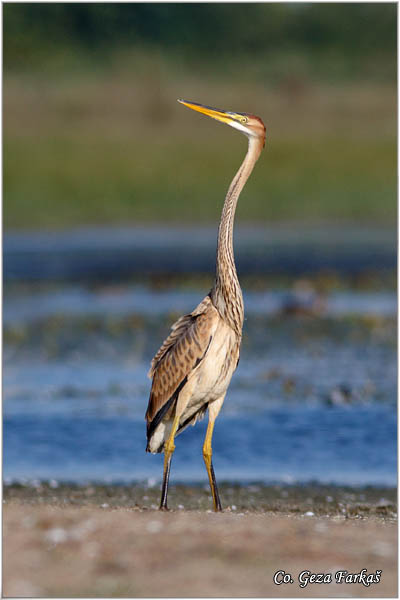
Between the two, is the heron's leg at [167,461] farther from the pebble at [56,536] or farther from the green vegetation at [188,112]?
the green vegetation at [188,112]

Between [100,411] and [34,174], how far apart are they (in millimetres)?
16762

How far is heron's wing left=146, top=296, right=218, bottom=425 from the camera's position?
19.0ft

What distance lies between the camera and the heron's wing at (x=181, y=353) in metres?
5.78

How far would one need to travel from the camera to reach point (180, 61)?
3481 centimetres

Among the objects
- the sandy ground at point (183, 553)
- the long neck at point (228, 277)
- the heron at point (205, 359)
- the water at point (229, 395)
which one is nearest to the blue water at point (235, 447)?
the water at point (229, 395)

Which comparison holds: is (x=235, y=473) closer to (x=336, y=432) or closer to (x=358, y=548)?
(x=336, y=432)

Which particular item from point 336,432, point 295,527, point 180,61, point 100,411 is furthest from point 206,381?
point 180,61

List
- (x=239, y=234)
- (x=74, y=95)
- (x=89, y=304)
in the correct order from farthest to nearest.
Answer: (x=74, y=95)
(x=239, y=234)
(x=89, y=304)

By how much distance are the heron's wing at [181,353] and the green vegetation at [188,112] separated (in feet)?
55.5

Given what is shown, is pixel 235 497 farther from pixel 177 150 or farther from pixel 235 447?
pixel 177 150

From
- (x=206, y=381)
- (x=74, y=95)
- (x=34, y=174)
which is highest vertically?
(x=74, y=95)

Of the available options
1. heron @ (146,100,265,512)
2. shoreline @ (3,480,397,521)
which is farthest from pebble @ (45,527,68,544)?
shoreline @ (3,480,397,521)

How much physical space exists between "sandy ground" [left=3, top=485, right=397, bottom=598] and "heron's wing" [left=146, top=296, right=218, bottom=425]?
730 mm

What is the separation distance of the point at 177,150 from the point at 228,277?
21929 millimetres
